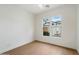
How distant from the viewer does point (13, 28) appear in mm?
2332

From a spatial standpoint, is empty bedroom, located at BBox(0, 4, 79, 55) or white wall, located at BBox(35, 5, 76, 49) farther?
white wall, located at BBox(35, 5, 76, 49)

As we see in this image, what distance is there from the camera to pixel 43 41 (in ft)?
6.08

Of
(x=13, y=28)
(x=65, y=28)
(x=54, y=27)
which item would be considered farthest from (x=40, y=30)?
(x=13, y=28)

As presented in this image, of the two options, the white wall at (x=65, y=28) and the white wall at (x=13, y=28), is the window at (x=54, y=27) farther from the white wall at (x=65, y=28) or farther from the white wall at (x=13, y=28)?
the white wall at (x=13, y=28)

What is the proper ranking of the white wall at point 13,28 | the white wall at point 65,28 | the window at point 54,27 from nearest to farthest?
the window at point 54,27 < the white wall at point 65,28 < the white wall at point 13,28

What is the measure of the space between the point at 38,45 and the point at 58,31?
619 millimetres

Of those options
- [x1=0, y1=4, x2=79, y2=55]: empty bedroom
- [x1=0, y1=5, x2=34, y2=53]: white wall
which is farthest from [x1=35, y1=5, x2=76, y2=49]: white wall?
[x1=0, y1=5, x2=34, y2=53]: white wall

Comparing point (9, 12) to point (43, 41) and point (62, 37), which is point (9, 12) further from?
point (62, 37)

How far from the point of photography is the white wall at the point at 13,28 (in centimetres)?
202

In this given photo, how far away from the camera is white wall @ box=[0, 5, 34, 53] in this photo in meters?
2.02

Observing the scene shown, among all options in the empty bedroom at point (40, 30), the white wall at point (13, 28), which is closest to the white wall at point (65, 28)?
the empty bedroom at point (40, 30)

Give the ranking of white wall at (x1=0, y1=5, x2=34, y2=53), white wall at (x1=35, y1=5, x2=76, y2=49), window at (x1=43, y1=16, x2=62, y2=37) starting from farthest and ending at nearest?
white wall at (x1=0, y1=5, x2=34, y2=53) → white wall at (x1=35, y1=5, x2=76, y2=49) → window at (x1=43, y1=16, x2=62, y2=37)

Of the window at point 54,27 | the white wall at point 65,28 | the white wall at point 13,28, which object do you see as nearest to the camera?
the window at point 54,27

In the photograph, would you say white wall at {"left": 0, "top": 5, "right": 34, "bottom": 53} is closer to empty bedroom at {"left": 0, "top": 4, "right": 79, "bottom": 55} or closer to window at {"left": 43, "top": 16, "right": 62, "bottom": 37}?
empty bedroom at {"left": 0, "top": 4, "right": 79, "bottom": 55}
